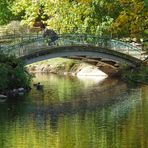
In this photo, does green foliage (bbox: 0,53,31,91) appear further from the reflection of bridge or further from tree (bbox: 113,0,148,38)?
tree (bbox: 113,0,148,38)

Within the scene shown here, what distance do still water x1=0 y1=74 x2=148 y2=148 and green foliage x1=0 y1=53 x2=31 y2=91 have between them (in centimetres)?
127

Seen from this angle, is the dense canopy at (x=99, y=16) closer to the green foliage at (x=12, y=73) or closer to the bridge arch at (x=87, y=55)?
the bridge arch at (x=87, y=55)

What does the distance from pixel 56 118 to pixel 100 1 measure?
33527 mm

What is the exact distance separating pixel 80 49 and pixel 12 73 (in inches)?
369

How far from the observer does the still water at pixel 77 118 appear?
30875mm

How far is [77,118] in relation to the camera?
37.2 meters

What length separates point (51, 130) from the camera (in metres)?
33.8

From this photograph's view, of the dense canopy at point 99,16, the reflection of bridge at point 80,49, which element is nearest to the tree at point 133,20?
the dense canopy at point 99,16

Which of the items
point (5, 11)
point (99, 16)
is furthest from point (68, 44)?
point (5, 11)

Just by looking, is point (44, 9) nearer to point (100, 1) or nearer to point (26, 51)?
point (100, 1)

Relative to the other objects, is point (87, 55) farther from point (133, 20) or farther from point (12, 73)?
point (133, 20)

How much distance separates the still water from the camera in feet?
101

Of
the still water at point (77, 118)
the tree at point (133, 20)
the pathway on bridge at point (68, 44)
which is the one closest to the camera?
the still water at point (77, 118)

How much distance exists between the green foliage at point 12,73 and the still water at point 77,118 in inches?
50.2
